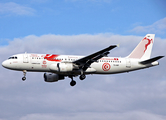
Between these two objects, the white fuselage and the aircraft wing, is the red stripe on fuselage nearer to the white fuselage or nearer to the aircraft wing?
the white fuselage

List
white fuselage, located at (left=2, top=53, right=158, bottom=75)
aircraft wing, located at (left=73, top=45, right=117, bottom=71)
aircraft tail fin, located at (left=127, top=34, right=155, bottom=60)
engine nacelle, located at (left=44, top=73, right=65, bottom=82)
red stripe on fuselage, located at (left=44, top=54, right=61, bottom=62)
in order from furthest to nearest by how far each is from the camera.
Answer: aircraft tail fin, located at (left=127, top=34, right=155, bottom=60) < engine nacelle, located at (left=44, top=73, right=65, bottom=82) < red stripe on fuselage, located at (left=44, top=54, right=61, bottom=62) < white fuselage, located at (left=2, top=53, right=158, bottom=75) < aircraft wing, located at (left=73, top=45, right=117, bottom=71)

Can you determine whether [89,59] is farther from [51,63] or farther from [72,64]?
[51,63]

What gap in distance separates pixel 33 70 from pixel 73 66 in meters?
6.53

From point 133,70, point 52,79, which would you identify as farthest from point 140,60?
point 52,79

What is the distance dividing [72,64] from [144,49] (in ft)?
54.9

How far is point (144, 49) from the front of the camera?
61375 millimetres

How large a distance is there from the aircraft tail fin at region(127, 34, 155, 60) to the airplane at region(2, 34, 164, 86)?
2655 millimetres

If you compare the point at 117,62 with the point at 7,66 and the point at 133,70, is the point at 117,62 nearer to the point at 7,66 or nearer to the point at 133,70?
the point at 133,70

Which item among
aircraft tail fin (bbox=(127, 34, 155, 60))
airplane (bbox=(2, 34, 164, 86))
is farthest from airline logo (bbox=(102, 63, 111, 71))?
aircraft tail fin (bbox=(127, 34, 155, 60))

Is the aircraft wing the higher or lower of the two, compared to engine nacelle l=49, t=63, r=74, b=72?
higher

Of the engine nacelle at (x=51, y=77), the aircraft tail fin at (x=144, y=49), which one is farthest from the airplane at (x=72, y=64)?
the aircraft tail fin at (x=144, y=49)

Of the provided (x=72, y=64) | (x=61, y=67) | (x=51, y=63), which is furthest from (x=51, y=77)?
(x=72, y=64)

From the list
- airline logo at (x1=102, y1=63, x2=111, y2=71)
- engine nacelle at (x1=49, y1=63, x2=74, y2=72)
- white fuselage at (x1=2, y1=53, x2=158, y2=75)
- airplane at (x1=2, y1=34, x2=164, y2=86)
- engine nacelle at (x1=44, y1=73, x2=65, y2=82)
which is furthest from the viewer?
engine nacelle at (x1=44, y1=73, x2=65, y2=82)

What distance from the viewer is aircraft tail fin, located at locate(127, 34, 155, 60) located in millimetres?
59809
